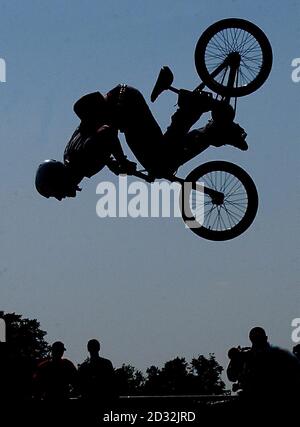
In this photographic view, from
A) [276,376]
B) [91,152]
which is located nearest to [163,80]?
[91,152]

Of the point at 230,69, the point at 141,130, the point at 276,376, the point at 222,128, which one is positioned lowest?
the point at 276,376

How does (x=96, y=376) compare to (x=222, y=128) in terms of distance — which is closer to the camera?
(x=96, y=376)

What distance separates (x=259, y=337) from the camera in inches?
522

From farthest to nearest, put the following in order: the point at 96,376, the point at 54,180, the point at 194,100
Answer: the point at 194,100 < the point at 96,376 < the point at 54,180

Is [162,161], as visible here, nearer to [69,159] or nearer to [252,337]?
[69,159]

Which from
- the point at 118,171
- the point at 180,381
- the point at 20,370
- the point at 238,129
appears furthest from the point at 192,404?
the point at 180,381

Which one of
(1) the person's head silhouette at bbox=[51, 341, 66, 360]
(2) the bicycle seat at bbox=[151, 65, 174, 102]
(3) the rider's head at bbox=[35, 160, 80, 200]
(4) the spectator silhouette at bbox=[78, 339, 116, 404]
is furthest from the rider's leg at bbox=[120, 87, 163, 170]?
(1) the person's head silhouette at bbox=[51, 341, 66, 360]

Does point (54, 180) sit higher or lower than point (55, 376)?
higher

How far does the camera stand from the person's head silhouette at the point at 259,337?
13.2m

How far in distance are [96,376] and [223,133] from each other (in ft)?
11.6

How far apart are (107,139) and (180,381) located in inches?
1435

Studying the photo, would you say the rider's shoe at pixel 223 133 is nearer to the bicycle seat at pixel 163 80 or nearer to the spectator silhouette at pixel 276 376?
the bicycle seat at pixel 163 80

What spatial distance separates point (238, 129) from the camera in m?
14.9

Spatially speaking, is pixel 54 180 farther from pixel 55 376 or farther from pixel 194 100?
pixel 55 376
